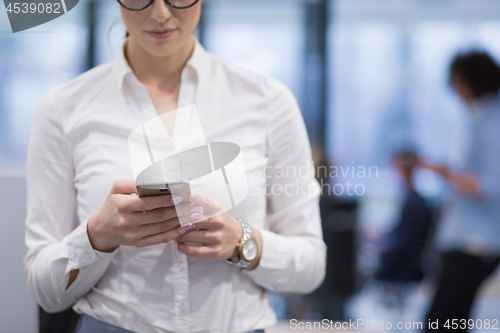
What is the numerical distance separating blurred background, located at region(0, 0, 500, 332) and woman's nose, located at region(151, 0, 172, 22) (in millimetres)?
2231

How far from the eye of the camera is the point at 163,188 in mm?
595

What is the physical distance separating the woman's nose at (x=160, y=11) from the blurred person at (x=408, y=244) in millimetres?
2274

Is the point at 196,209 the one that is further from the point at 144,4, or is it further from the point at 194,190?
the point at 144,4

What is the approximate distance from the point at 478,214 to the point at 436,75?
2.25 m

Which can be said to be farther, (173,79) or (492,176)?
(492,176)

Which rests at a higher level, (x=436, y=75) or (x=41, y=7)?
(x=41, y=7)

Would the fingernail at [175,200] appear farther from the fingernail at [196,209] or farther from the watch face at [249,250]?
the watch face at [249,250]

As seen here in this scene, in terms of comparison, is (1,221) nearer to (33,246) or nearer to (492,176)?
(33,246)

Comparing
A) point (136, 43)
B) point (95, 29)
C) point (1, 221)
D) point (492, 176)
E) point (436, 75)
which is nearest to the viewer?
point (136, 43)

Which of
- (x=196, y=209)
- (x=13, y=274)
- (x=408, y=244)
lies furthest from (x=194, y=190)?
(x=408, y=244)

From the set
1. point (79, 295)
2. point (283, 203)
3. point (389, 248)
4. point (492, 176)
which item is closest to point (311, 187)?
point (283, 203)

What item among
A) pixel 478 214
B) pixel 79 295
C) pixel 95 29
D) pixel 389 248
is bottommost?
pixel 389 248

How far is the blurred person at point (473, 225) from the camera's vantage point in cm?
164

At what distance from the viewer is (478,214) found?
5.49 feet
